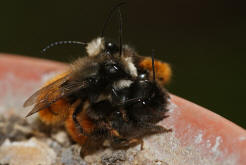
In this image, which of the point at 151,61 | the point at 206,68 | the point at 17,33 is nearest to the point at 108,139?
the point at 151,61

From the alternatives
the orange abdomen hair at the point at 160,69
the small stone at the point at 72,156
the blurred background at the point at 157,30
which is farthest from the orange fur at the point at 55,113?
the blurred background at the point at 157,30

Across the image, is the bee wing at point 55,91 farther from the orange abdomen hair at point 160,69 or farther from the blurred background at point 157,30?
the blurred background at point 157,30

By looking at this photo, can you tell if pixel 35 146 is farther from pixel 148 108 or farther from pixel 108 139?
pixel 148 108

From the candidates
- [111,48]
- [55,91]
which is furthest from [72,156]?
[111,48]

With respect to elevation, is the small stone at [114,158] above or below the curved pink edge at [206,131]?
below

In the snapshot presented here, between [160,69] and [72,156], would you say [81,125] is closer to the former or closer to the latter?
[72,156]

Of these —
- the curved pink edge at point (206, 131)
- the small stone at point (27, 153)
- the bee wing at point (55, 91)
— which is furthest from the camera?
the small stone at point (27, 153)

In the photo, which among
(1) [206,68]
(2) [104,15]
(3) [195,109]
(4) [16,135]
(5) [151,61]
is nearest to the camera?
(3) [195,109]

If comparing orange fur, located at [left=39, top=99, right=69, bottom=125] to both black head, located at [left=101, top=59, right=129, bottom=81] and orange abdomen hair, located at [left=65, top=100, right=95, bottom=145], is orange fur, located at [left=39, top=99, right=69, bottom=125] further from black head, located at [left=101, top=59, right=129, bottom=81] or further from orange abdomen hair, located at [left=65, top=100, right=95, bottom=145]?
black head, located at [left=101, top=59, right=129, bottom=81]
